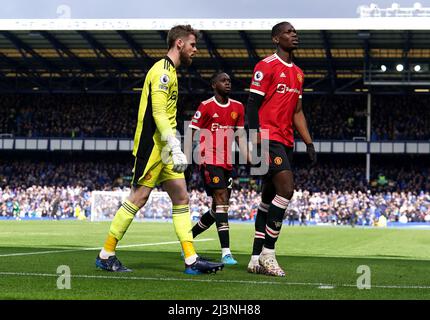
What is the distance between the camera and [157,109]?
748 cm

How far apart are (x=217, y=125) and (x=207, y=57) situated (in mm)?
40466

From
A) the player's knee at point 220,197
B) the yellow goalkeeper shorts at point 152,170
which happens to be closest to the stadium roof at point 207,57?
the player's knee at point 220,197

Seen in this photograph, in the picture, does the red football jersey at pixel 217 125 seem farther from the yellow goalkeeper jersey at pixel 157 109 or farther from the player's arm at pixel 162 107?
the player's arm at pixel 162 107

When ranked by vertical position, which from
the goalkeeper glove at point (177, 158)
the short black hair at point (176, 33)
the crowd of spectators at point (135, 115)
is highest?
the crowd of spectators at point (135, 115)

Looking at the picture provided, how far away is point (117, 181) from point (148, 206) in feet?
A: 46.5

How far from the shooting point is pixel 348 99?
179 feet

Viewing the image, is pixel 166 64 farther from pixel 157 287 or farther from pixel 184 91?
pixel 184 91

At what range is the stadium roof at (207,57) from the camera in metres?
45.4

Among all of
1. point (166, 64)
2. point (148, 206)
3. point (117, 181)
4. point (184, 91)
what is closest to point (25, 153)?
point (117, 181)

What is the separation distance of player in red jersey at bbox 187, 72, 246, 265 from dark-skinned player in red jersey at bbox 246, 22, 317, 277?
1.84 metres

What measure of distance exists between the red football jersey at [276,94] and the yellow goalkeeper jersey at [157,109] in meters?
0.93

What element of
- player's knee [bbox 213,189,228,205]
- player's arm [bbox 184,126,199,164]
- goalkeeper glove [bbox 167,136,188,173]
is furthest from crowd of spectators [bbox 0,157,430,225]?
goalkeeper glove [bbox 167,136,188,173]

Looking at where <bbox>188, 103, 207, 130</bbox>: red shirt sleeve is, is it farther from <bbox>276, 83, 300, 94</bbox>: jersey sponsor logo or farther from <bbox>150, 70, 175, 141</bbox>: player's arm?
<bbox>150, 70, 175, 141</bbox>: player's arm

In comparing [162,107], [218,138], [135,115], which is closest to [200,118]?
[218,138]
